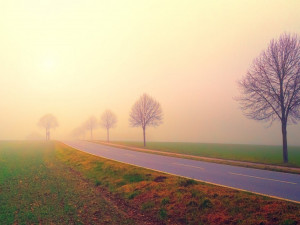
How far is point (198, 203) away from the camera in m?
9.34

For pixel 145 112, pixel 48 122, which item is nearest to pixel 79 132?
pixel 48 122

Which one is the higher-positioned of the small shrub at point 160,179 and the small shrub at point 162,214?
the small shrub at point 160,179

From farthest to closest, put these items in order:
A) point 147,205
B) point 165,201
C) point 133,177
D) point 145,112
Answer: point 145,112 < point 133,177 < point 147,205 < point 165,201

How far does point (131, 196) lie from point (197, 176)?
5.00m

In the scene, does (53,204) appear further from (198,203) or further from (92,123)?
(92,123)

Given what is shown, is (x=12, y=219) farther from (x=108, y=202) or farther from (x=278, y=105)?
(x=278, y=105)

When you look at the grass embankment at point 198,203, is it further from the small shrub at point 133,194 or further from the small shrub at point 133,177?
the small shrub at point 133,177

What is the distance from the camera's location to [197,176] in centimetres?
1459

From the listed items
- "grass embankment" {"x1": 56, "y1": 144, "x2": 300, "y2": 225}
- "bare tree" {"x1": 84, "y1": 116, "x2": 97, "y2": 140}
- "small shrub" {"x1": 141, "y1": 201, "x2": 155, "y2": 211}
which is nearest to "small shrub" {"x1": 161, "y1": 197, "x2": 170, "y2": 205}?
"grass embankment" {"x1": 56, "y1": 144, "x2": 300, "y2": 225}

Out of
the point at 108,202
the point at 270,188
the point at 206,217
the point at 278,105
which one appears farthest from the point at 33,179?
the point at 278,105

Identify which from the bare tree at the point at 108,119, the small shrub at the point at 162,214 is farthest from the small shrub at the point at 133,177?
the bare tree at the point at 108,119

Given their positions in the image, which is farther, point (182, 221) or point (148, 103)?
point (148, 103)

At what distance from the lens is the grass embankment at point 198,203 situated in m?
7.70

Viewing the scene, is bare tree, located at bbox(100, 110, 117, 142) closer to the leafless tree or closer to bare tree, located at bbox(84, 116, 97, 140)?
bare tree, located at bbox(84, 116, 97, 140)
